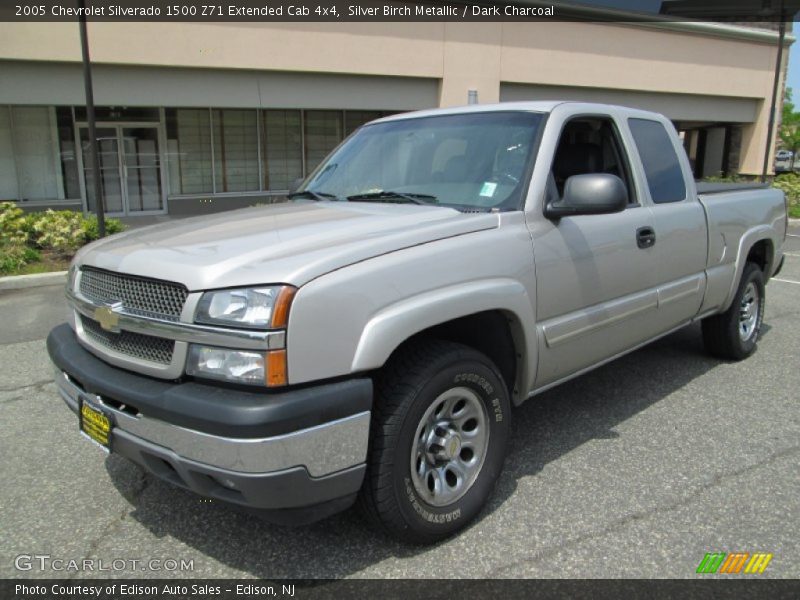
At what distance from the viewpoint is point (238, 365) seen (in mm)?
2289

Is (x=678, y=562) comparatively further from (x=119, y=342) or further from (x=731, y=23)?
(x=731, y=23)

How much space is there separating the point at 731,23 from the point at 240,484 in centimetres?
→ 2612

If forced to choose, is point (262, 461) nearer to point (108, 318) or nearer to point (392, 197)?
point (108, 318)

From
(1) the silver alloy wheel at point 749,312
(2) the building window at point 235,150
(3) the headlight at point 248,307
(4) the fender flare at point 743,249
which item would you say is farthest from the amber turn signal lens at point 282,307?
(2) the building window at point 235,150

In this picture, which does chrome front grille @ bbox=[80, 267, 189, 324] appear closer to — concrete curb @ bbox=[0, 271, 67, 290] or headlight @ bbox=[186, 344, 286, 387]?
headlight @ bbox=[186, 344, 286, 387]

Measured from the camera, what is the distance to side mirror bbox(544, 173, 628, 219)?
3.08 m

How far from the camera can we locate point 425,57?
1658 cm

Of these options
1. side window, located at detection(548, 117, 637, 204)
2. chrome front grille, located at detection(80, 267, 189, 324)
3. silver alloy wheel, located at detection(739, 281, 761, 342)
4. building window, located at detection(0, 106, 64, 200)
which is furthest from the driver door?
building window, located at detection(0, 106, 64, 200)

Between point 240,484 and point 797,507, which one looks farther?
point 797,507

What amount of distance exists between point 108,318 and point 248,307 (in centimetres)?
78

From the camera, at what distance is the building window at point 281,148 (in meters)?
18.3

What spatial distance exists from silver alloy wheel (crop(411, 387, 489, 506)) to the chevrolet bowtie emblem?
4.26ft

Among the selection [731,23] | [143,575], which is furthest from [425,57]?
[143,575]

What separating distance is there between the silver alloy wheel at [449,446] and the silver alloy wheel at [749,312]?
3436mm
